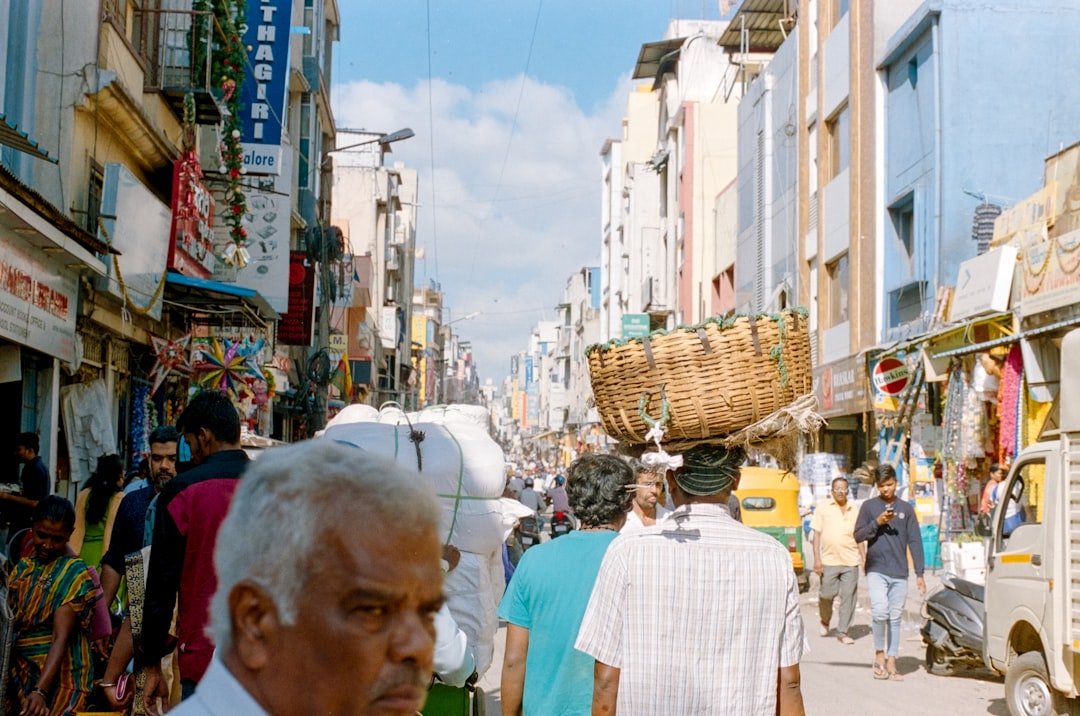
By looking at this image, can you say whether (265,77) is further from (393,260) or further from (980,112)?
(393,260)

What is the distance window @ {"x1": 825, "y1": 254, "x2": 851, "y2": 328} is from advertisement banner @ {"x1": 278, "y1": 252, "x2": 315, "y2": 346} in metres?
11.8

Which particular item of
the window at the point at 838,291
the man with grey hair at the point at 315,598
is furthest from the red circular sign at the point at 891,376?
the man with grey hair at the point at 315,598

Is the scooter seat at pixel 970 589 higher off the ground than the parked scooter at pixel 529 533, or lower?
higher

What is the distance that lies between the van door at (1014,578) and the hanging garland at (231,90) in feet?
36.2

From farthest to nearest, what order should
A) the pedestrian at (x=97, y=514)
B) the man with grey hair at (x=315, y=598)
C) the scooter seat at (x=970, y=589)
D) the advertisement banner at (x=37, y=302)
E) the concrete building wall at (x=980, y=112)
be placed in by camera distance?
1. the concrete building wall at (x=980, y=112)
2. the scooter seat at (x=970, y=589)
3. the advertisement banner at (x=37, y=302)
4. the pedestrian at (x=97, y=514)
5. the man with grey hair at (x=315, y=598)

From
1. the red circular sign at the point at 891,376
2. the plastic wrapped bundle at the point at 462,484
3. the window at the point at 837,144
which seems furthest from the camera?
the window at the point at 837,144

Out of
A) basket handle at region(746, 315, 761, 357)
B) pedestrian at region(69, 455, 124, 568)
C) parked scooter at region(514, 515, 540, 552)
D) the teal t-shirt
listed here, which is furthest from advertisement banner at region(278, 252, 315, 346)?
basket handle at region(746, 315, 761, 357)

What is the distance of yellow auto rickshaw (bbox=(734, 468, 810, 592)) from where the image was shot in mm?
19531

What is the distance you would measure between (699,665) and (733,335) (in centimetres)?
120

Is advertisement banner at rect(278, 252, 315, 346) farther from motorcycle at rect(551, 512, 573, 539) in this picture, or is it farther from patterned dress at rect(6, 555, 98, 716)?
patterned dress at rect(6, 555, 98, 716)

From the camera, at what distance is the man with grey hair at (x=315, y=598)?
5.59ft

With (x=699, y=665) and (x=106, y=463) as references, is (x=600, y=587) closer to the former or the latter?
(x=699, y=665)

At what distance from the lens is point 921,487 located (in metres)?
21.3

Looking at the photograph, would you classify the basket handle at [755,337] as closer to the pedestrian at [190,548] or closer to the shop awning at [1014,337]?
the pedestrian at [190,548]
